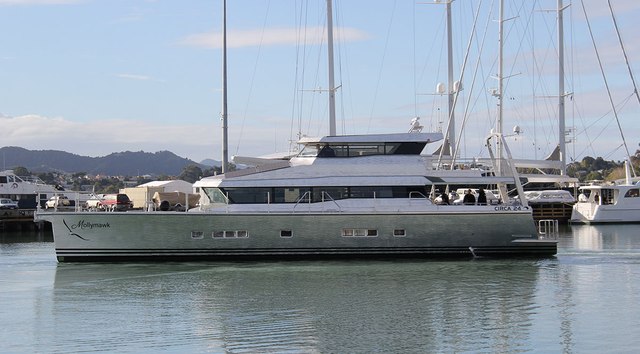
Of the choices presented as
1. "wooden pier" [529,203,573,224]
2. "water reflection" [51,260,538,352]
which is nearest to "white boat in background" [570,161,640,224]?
"wooden pier" [529,203,573,224]

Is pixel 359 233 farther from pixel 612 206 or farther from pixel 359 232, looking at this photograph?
pixel 612 206

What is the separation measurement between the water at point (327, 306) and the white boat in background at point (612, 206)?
2819 cm

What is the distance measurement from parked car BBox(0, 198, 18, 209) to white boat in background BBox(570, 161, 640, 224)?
38643 millimetres

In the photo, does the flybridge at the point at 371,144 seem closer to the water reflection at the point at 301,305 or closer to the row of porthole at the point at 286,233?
the row of porthole at the point at 286,233

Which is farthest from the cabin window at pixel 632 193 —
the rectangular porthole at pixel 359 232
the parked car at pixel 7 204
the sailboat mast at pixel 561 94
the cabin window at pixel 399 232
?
the parked car at pixel 7 204

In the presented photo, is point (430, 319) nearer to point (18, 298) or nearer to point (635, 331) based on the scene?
point (635, 331)

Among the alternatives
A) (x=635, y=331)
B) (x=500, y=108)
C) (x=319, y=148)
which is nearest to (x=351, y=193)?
(x=319, y=148)

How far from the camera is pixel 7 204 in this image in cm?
6681

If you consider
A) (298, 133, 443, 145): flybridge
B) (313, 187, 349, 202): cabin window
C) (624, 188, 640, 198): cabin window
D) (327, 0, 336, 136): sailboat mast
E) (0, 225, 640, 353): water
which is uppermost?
(327, 0, 336, 136): sailboat mast

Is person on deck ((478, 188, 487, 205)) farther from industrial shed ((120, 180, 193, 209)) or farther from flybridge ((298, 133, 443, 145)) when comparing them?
industrial shed ((120, 180, 193, 209))

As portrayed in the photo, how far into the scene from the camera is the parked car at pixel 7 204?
213ft

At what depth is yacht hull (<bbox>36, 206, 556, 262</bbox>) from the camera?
30672 mm

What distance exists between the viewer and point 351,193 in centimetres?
3162

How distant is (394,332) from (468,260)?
12668 millimetres
